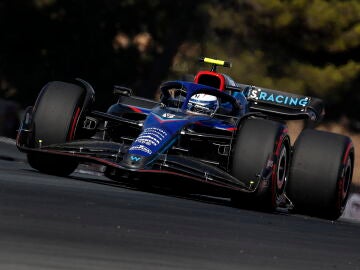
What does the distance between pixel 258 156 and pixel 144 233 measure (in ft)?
13.2

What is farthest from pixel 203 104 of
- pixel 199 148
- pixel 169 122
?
pixel 169 122

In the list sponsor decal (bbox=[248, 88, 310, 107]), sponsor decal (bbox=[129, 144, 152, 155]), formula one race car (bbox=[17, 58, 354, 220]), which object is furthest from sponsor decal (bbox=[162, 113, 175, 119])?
sponsor decal (bbox=[248, 88, 310, 107])

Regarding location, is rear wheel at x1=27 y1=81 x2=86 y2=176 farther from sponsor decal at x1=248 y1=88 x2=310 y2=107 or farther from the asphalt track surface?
sponsor decal at x1=248 y1=88 x2=310 y2=107

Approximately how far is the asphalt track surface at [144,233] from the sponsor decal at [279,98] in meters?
2.84

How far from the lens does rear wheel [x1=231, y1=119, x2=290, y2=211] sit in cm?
1445

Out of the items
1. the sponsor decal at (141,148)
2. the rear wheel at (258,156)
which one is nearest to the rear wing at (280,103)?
the rear wheel at (258,156)

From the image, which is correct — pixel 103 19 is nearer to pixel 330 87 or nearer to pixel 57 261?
pixel 330 87

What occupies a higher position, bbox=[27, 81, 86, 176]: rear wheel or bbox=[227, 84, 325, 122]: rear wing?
bbox=[227, 84, 325, 122]: rear wing

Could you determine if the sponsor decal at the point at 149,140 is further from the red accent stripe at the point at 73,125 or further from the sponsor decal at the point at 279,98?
the sponsor decal at the point at 279,98

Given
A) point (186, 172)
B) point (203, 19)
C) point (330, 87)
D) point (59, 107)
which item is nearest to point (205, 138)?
point (186, 172)

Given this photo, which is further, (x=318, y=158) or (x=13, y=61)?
(x=13, y=61)

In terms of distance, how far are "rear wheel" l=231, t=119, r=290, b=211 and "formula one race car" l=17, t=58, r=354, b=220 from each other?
0.01m

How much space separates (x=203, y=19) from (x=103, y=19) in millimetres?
2732

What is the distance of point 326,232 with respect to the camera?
1320 cm
